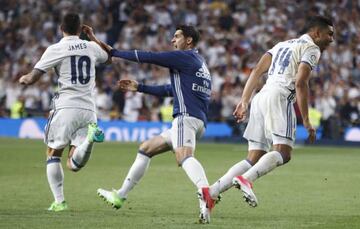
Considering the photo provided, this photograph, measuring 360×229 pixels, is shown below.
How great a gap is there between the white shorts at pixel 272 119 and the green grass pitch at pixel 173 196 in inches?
32.9

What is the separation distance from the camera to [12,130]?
28.8m

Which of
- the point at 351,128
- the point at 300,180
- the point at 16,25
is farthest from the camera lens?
the point at 16,25

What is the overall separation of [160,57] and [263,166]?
1531mm

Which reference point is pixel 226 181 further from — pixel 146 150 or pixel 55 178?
pixel 55 178

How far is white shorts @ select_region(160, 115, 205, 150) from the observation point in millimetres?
10023

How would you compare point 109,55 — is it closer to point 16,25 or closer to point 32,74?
point 32,74

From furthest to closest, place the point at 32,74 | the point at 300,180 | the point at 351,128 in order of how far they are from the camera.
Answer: the point at 351,128
the point at 300,180
the point at 32,74

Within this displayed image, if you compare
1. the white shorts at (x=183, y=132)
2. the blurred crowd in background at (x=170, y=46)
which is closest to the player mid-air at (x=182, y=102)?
the white shorts at (x=183, y=132)

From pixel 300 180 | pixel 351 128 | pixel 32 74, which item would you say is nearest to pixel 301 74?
pixel 32 74

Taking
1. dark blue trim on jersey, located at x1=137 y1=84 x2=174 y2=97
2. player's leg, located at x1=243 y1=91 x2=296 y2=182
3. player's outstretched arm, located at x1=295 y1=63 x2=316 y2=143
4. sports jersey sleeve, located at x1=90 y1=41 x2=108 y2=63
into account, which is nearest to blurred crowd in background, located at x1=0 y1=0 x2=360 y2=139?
sports jersey sleeve, located at x1=90 y1=41 x2=108 y2=63

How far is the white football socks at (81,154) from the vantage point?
1067 centimetres

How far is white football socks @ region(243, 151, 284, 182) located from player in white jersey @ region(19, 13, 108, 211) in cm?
195

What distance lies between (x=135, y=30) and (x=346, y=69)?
265 inches

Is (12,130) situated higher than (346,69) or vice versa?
(346,69)
